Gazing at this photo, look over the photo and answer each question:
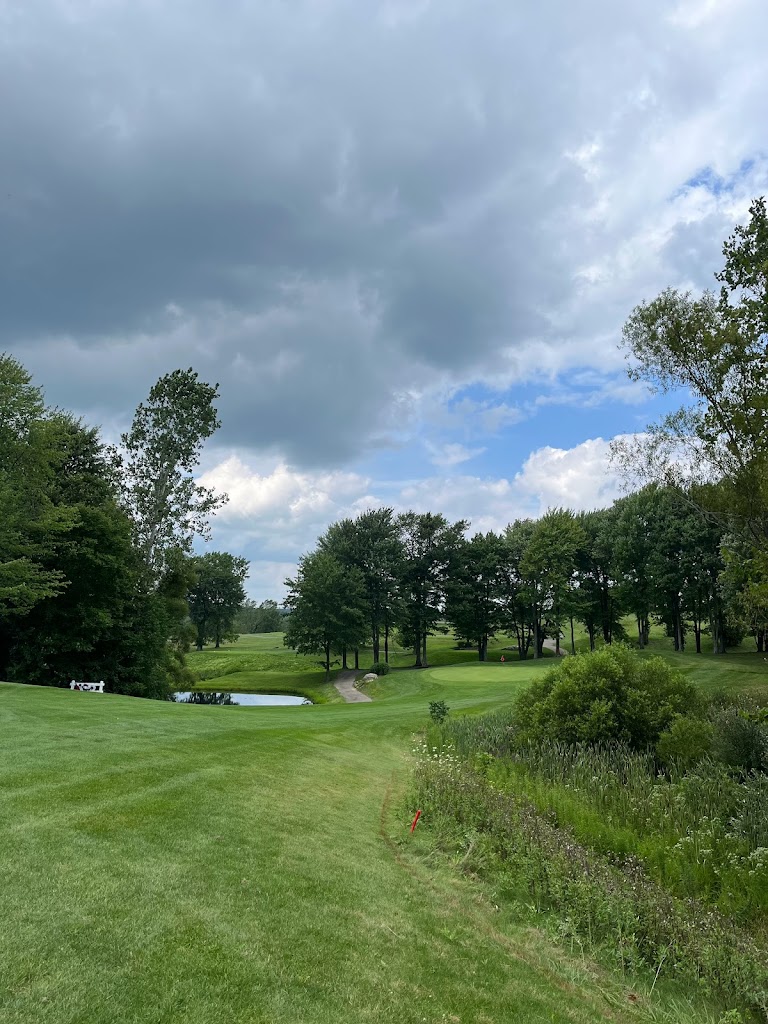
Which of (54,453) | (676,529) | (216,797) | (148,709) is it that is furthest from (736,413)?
(676,529)

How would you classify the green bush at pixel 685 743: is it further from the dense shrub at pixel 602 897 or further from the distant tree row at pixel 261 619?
the distant tree row at pixel 261 619

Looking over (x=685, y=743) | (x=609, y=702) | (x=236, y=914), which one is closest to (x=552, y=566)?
(x=609, y=702)

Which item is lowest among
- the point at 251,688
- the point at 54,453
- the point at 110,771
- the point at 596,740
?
the point at 251,688

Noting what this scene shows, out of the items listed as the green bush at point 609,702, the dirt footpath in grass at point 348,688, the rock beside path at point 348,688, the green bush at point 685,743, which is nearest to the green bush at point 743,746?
the green bush at point 685,743

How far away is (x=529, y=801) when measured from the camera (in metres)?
9.24

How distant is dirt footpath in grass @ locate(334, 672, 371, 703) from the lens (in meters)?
39.2

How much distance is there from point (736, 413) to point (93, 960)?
1027 centimetres

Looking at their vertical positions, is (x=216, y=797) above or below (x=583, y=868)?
above

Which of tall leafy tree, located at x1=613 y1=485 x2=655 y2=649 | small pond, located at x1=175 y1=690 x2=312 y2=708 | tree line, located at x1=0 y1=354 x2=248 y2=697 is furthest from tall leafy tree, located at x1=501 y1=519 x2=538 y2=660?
tree line, located at x1=0 y1=354 x2=248 y2=697

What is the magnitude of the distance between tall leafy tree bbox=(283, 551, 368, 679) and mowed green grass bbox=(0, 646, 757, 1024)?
40392 millimetres

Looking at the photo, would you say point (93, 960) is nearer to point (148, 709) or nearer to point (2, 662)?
point (148, 709)

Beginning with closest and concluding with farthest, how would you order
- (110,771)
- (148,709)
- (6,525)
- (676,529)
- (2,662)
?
(110,771) → (148,709) → (6,525) → (2,662) → (676,529)

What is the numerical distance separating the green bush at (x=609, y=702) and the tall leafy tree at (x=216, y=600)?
7114cm

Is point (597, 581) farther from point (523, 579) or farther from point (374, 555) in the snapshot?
point (374, 555)
